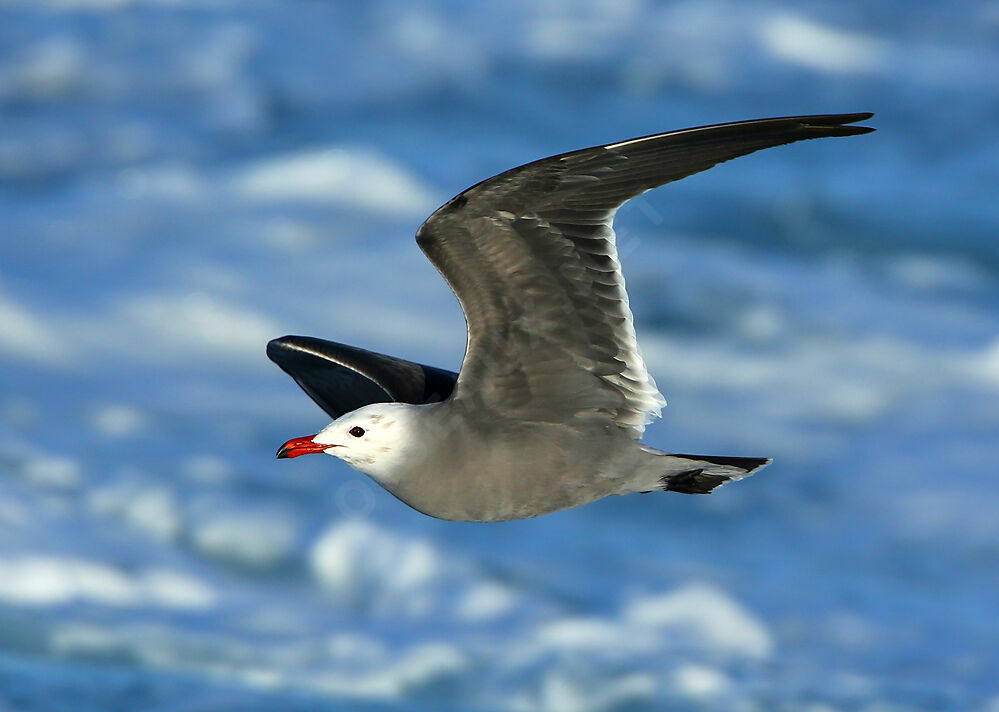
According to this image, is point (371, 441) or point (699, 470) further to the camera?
point (699, 470)

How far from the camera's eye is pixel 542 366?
989 cm

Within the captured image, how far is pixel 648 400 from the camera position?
1018 centimetres

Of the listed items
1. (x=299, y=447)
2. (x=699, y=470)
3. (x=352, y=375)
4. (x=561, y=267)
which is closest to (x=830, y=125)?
(x=561, y=267)

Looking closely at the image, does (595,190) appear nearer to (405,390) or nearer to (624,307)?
(624,307)

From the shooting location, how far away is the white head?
9945mm

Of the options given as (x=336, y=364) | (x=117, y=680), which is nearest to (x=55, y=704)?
(x=117, y=680)

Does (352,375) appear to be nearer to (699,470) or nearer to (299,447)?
(299,447)

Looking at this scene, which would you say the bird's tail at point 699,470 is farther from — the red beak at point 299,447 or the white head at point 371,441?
the red beak at point 299,447

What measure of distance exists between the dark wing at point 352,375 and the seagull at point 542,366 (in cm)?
138

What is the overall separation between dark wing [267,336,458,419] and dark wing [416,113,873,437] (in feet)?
4.94

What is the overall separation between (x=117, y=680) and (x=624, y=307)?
116 metres

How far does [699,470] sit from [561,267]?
1.88 meters

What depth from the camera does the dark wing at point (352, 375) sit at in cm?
1152

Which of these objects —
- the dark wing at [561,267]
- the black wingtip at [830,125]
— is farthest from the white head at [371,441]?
the black wingtip at [830,125]
